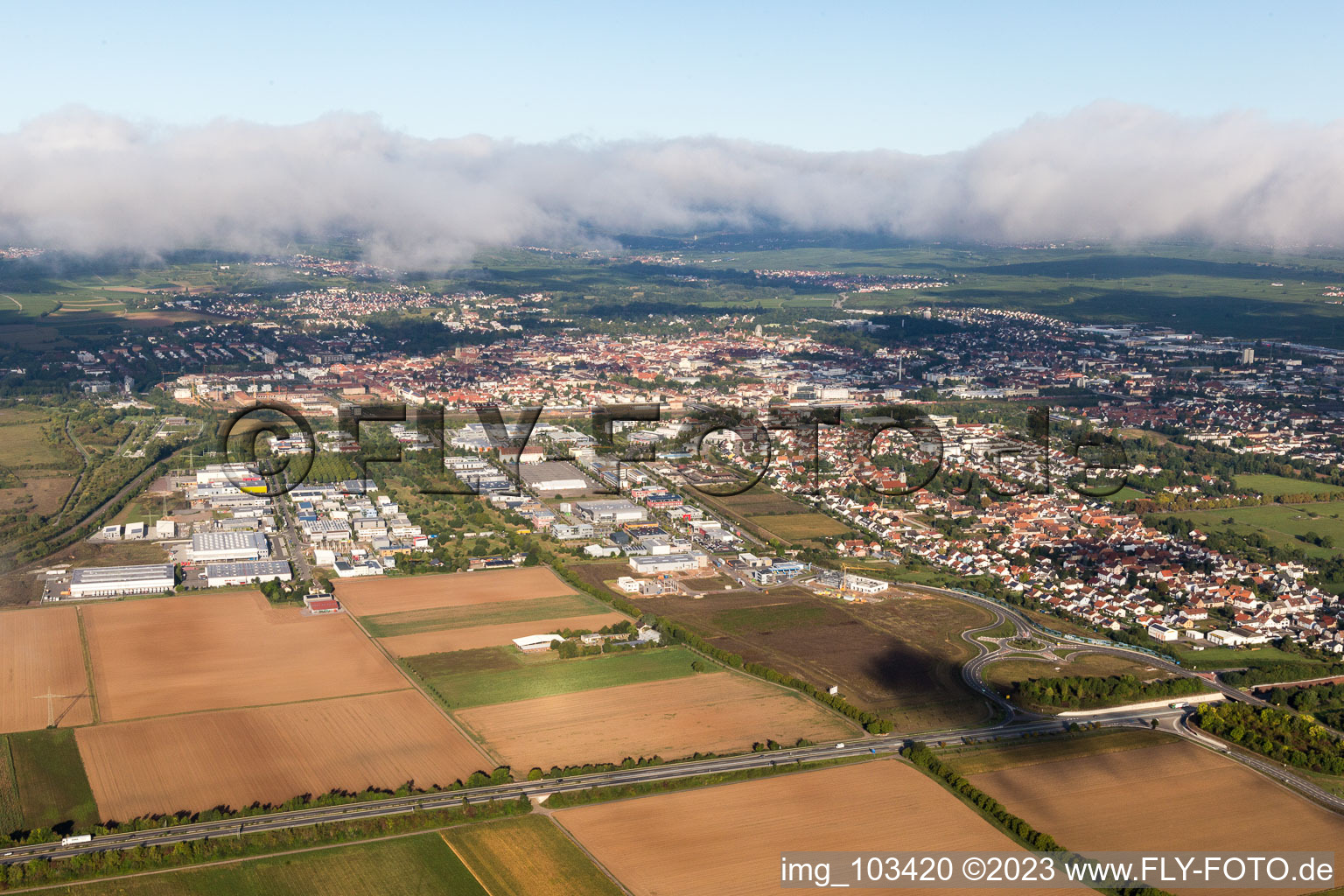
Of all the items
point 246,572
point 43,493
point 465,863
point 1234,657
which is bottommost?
point 1234,657

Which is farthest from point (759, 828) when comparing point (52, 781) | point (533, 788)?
point (52, 781)

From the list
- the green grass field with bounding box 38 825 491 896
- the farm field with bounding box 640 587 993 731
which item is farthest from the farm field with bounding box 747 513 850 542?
the green grass field with bounding box 38 825 491 896

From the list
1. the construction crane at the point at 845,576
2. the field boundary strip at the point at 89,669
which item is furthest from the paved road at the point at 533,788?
the construction crane at the point at 845,576

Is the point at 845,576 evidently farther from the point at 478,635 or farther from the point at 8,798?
the point at 8,798

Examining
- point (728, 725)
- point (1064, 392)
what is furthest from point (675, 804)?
point (1064, 392)

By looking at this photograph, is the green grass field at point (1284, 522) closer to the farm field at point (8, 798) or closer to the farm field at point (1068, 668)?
the farm field at point (1068, 668)

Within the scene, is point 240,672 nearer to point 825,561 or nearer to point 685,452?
point 825,561

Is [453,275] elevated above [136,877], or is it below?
above
